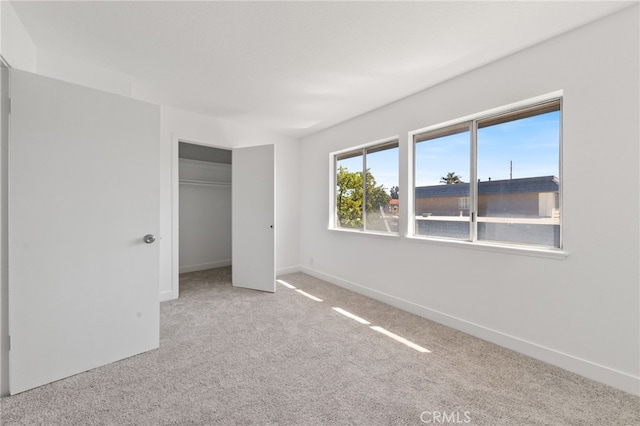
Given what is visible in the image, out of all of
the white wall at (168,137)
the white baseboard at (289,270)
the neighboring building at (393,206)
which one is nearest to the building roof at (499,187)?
the neighboring building at (393,206)

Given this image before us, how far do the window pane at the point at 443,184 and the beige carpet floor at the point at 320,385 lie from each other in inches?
41.7

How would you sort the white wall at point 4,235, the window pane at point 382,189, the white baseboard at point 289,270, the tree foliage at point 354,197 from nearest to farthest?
1. the white wall at point 4,235
2. the window pane at point 382,189
3. the tree foliage at point 354,197
4. the white baseboard at point 289,270

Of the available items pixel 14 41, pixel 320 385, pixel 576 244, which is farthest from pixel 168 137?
pixel 576 244

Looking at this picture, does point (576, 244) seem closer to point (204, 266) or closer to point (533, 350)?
point (533, 350)

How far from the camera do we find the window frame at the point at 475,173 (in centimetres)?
207

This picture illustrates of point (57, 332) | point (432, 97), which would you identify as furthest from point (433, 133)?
point (57, 332)

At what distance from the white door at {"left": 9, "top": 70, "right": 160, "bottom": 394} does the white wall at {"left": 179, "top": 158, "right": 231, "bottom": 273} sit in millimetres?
2933

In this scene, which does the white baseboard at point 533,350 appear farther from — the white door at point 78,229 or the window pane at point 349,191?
the white door at point 78,229

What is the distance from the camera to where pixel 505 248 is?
2275 mm

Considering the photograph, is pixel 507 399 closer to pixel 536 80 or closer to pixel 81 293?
pixel 536 80

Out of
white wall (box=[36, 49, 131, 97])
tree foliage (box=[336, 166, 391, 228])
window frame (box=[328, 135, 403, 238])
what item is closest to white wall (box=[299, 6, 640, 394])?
window frame (box=[328, 135, 403, 238])

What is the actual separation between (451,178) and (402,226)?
759 mm

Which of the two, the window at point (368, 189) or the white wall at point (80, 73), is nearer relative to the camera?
the white wall at point (80, 73)

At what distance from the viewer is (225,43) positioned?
2119mm
